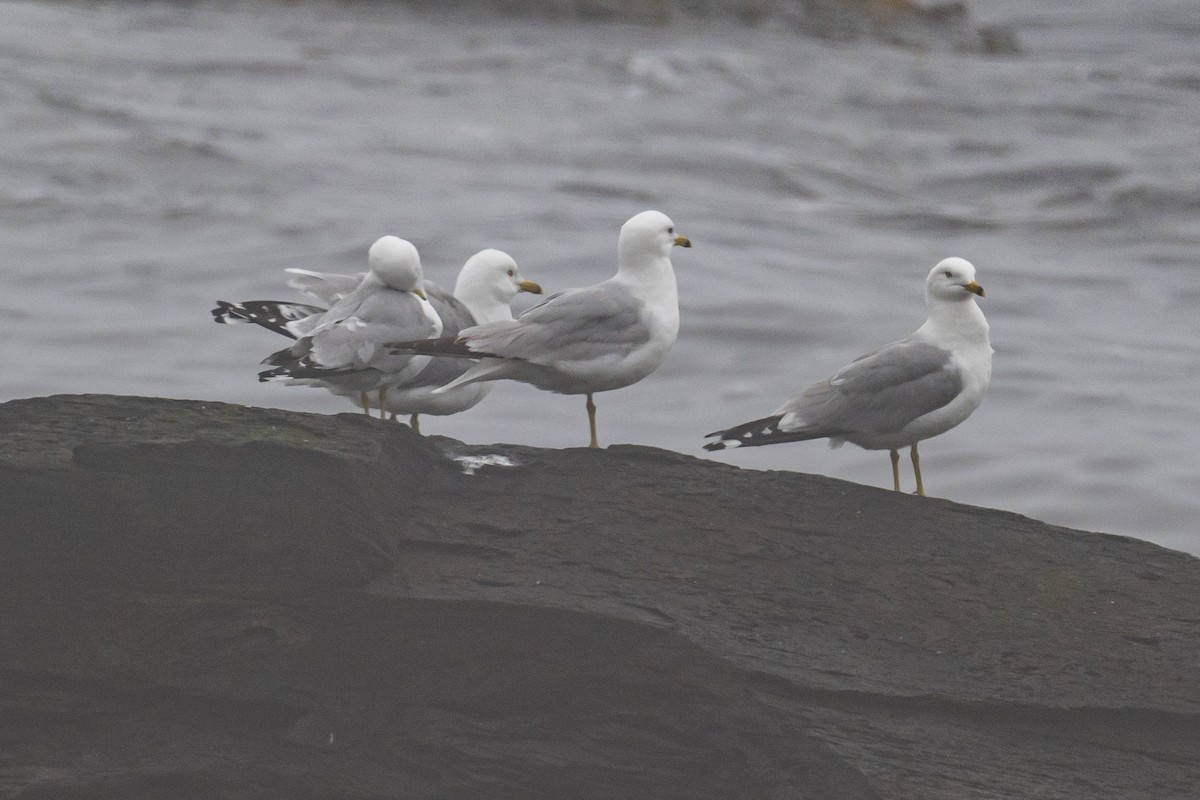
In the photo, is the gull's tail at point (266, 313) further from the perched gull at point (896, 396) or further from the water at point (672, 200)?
the water at point (672, 200)

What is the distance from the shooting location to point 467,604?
6.17m

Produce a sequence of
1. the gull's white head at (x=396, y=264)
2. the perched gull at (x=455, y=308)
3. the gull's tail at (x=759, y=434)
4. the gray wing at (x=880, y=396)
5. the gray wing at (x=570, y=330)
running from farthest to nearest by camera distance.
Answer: the perched gull at (x=455, y=308)
the gull's white head at (x=396, y=264)
the gray wing at (x=880, y=396)
the gray wing at (x=570, y=330)
the gull's tail at (x=759, y=434)

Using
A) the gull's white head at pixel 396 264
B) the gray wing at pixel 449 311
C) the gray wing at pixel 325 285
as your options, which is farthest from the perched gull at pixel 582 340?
the gray wing at pixel 325 285

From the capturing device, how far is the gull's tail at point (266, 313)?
8805 millimetres

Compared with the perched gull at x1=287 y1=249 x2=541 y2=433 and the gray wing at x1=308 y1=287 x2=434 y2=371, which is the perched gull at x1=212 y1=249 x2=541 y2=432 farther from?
the gray wing at x1=308 y1=287 x2=434 y2=371

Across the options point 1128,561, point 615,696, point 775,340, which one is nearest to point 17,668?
point 615,696

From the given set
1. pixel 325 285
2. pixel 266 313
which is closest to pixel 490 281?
pixel 325 285

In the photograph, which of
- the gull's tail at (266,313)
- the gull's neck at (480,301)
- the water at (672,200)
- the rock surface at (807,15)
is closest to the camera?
the gull's tail at (266,313)

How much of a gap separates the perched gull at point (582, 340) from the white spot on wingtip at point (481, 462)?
1.89ft

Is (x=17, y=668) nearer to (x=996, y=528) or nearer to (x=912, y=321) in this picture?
(x=996, y=528)

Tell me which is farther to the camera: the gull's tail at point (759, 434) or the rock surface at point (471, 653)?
the gull's tail at point (759, 434)

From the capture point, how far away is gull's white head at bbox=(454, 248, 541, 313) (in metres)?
9.45

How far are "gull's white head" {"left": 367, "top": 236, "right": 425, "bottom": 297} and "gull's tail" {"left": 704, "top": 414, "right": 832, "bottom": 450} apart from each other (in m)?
1.82

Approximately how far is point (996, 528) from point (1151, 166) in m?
23.3
